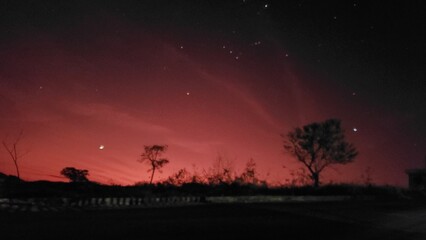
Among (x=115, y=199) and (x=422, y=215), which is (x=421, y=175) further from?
(x=115, y=199)

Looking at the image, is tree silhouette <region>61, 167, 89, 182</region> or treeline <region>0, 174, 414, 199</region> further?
tree silhouette <region>61, 167, 89, 182</region>

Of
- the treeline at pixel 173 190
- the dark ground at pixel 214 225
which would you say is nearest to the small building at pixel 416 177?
the treeline at pixel 173 190


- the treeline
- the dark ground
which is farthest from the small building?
the dark ground

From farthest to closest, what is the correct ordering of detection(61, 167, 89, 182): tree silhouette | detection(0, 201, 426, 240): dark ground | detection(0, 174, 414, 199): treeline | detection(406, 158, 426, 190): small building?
detection(406, 158, 426, 190): small building < detection(61, 167, 89, 182): tree silhouette < detection(0, 174, 414, 199): treeline < detection(0, 201, 426, 240): dark ground

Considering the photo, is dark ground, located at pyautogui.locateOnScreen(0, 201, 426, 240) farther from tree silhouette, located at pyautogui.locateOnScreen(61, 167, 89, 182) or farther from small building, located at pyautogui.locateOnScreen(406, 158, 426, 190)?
small building, located at pyautogui.locateOnScreen(406, 158, 426, 190)

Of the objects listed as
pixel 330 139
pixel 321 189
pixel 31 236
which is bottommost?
pixel 31 236

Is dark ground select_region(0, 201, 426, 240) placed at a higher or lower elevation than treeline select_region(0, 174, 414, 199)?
lower

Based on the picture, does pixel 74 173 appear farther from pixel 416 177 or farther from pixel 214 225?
pixel 416 177

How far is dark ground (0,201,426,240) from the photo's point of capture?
15250 mm

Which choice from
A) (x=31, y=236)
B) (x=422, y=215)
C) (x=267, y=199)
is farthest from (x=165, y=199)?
(x=31, y=236)

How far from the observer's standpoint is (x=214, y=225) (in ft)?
60.2

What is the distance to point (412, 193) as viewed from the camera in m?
47.7

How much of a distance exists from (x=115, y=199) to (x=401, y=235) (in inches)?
557

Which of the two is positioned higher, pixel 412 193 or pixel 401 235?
pixel 412 193
